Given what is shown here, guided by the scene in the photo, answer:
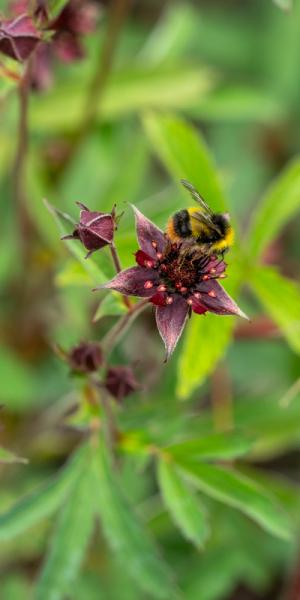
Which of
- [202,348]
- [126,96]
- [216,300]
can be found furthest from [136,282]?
[126,96]

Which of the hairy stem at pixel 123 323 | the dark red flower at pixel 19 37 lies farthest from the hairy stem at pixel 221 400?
the dark red flower at pixel 19 37

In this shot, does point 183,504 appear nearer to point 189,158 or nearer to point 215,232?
point 215,232

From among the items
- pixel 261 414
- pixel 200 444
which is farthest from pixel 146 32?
pixel 200 444

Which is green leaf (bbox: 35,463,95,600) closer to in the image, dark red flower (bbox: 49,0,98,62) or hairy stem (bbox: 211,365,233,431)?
hairy stem (bbox: 211,365,233,431)

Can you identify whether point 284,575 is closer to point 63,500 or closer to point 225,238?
point 63,500

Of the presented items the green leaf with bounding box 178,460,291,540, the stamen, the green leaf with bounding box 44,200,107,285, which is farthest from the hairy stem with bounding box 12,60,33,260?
the green leaf with bounding box 178,460,291,540

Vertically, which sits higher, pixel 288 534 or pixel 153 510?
pixel 288 534
